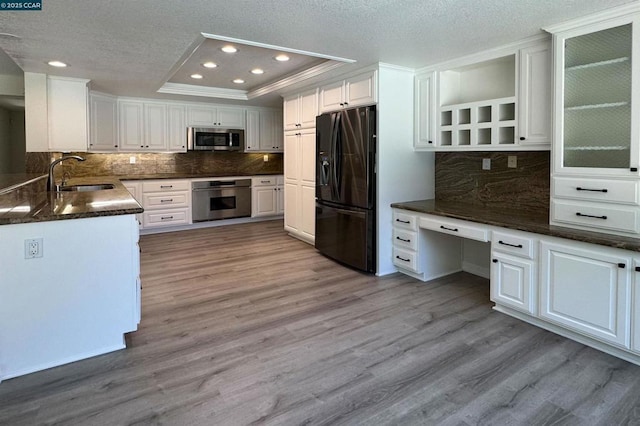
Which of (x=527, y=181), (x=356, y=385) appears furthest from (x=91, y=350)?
(x=527, y=181)

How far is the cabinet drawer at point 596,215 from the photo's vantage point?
2.47m

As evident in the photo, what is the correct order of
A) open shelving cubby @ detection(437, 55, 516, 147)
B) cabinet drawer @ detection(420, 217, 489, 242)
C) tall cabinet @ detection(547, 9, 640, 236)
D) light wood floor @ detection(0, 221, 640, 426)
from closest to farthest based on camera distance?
1. light wood floor @ detection(0, 221, 640, 426)
2. tall cabinet @ detection(547, 9, 640, 236)
3. cabinet drawer @ detection(420, 217, 489, 242)
4. open shelving cubby @ detection(437, 55, 516, 147)

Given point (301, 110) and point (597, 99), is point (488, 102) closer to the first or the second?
point (597, 99)

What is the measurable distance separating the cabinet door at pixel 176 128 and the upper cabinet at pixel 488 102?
4180 millimetres

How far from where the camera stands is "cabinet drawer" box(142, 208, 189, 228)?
6166 millimetres

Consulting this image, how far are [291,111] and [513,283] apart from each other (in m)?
3.64

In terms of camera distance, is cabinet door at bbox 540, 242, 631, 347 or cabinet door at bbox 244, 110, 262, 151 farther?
cabinet door at bbox 244, 110, 262, 151

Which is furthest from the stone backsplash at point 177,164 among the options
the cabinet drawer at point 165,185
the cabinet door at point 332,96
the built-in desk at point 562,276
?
the built-in desk at point 562,276

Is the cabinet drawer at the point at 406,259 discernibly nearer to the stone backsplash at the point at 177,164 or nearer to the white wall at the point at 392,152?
the white wall at the point at 392,152

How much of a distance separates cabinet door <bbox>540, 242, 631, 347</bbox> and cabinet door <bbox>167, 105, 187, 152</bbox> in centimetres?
573

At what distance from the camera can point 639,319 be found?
7.50 feet

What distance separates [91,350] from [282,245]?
3.21m

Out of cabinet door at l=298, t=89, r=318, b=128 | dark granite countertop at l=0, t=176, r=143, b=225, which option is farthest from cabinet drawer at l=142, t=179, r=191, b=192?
dark granite countertop at l=0, t=176, r=143, b=225

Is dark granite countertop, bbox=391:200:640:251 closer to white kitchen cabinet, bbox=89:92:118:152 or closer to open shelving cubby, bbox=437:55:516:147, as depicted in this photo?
open shelving cubby, bbox=437:55:516:147
